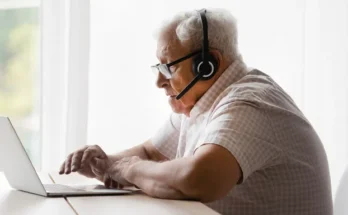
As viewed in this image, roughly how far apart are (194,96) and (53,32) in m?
1.26

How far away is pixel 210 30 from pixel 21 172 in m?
0.72

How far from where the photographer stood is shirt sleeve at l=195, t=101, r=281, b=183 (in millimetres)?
1630

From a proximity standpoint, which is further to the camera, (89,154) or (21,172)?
(89,154)

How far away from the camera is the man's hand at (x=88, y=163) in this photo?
195cm

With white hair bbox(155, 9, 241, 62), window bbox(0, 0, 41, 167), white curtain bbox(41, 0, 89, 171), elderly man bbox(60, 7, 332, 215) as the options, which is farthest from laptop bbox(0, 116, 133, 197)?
window bbox(0, 0, 41, 167)

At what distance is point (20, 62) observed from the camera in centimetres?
318

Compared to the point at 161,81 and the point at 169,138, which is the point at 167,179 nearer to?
the point at 161,81

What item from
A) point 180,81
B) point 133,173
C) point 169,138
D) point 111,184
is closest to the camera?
point 133,173

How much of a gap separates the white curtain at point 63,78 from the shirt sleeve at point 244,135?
1327 mm

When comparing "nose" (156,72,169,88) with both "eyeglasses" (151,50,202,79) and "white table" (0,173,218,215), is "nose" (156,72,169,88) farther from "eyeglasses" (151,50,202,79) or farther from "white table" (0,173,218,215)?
"white table" (0,173,218,215)

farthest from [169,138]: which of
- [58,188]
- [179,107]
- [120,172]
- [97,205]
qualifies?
[97,205]

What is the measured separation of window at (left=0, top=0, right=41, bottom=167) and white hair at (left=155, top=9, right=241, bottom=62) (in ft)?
4.25

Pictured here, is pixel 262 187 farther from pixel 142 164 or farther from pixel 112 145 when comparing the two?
pixel 112 145

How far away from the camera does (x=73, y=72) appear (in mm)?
3002
